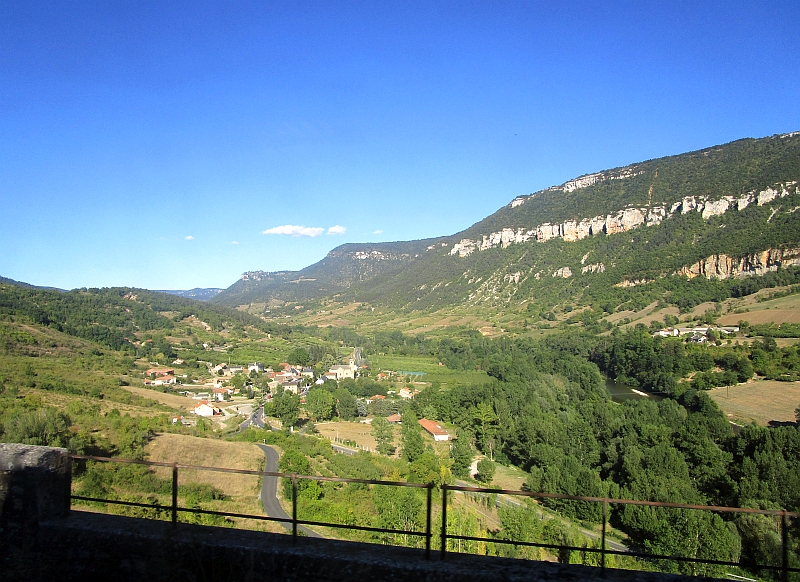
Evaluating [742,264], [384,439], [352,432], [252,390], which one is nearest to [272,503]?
[384,439]

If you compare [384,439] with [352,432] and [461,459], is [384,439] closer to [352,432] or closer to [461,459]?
[461,459]

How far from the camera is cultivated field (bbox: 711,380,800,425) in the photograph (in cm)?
2837

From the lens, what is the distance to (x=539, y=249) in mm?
114188

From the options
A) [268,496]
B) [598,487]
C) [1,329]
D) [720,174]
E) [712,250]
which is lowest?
→ [598,487]

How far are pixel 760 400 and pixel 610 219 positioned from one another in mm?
78613

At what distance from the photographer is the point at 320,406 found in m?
35.9

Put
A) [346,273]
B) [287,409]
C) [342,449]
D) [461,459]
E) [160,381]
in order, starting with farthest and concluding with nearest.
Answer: [346,273]
[160,381]
[287,409]
[342,449]
[461,459]

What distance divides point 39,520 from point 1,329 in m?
47.0

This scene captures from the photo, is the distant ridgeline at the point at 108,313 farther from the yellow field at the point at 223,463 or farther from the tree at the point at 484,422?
the tree at the point at 484,422

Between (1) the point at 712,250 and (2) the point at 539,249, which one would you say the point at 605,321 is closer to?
(1) the point at 712,250

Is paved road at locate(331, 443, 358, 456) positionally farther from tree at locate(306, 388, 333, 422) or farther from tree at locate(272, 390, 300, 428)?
tree at locate(306, 388, 333, 422)

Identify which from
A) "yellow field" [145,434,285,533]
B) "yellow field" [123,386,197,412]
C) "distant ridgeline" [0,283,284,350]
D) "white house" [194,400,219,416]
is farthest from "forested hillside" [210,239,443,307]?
"yellow field" [145,434,285,533]

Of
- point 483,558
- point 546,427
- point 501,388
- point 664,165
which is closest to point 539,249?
point 664,165

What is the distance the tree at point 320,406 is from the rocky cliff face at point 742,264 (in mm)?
61501
